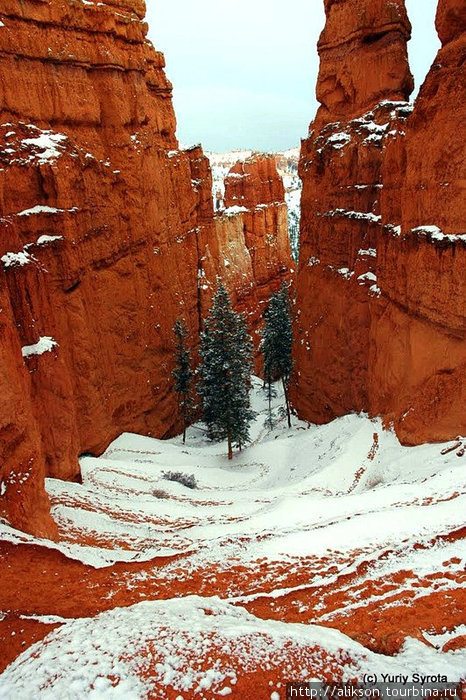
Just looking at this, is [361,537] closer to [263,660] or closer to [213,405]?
[263,660]

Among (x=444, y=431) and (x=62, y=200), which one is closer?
(x=444, y=431)

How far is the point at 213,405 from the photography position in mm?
30422

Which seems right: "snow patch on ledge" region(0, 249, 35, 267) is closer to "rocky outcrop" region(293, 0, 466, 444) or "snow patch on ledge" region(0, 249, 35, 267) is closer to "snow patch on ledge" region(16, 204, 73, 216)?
"snow patch on ledge" region(16, 204, 73, 216)

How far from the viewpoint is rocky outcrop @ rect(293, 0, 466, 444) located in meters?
16.7

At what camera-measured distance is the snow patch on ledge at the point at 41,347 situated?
17.3 m

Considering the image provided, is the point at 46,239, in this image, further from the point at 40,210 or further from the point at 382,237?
the point at 382,237

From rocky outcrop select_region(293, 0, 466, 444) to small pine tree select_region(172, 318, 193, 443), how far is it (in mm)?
7722

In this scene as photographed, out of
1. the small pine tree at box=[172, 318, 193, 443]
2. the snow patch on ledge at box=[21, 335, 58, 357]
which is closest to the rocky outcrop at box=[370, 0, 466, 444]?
the snow patch on ledge at box=[21, 335, 58, 357]

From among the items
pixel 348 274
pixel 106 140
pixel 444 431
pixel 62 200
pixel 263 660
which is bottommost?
pixel 444 431

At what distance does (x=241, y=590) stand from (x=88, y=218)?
23.3m

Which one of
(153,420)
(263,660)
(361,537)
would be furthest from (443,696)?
(153,420)

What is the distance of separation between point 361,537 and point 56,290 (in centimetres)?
1955

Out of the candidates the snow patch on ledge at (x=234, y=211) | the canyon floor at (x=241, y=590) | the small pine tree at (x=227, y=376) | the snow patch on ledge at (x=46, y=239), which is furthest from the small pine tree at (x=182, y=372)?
the snow patch on ledge at (x=234, y=211)

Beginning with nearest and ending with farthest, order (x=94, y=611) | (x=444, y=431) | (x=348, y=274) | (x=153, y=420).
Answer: (x=94, y=611) < (x=444, y=431) < (x=348, y=274) < (x=153, y=420)
